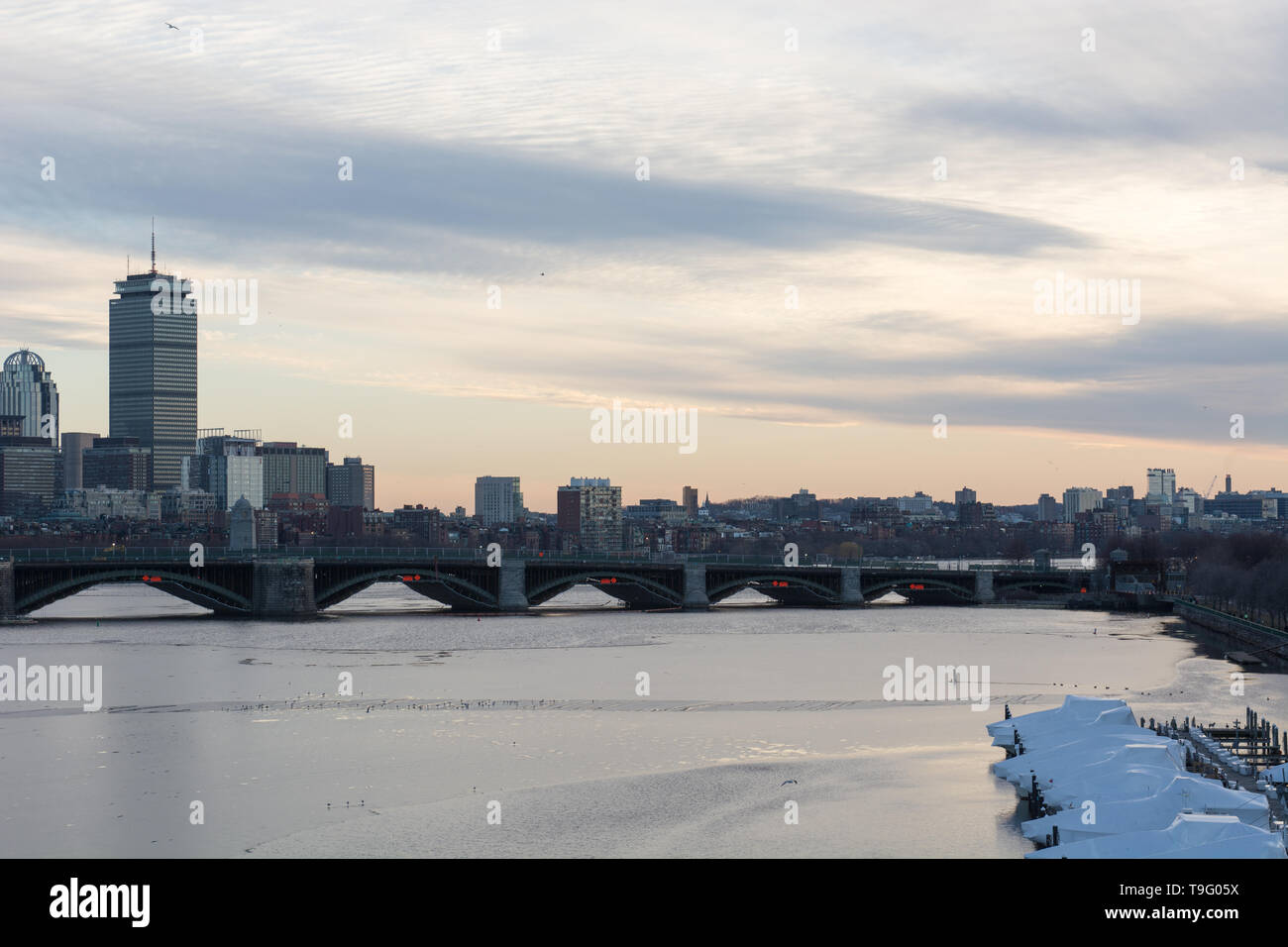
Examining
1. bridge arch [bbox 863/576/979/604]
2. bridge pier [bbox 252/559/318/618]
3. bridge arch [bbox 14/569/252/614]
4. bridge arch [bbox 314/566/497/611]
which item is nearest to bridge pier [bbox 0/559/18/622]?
bridge arch [bbox 14/569/252/614]

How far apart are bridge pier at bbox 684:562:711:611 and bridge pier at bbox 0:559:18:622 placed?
56.1 metres

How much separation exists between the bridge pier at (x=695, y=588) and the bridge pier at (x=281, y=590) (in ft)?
111

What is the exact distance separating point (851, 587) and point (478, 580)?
36.5 meters

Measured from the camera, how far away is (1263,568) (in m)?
113

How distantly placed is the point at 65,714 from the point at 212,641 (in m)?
34.0

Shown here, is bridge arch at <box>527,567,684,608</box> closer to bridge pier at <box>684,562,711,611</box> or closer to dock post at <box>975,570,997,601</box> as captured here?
bridge pier at <box>684,562,711,611</box>

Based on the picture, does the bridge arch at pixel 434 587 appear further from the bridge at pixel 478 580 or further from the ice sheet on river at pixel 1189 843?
the ice sheet on river at pixel 1189 843

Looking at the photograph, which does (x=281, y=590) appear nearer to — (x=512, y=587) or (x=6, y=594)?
(x=512, y=587)

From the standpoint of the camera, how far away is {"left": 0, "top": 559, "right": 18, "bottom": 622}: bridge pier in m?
102

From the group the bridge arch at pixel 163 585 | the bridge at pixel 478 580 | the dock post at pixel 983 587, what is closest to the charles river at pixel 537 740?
the bridge arch at pixel 163 585

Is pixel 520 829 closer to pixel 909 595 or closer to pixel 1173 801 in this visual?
pixel 1173 801

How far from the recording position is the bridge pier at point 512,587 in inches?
4729
